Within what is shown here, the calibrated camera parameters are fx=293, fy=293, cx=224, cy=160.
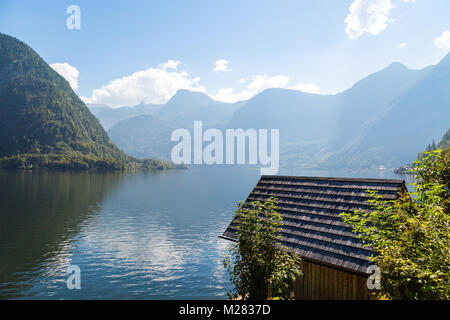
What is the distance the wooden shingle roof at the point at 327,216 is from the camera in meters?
10.3

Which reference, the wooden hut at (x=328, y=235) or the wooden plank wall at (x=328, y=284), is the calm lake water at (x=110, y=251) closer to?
the wooden plank wall at (x=328, y=284)

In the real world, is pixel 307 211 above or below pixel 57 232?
above

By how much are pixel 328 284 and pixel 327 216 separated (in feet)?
8.40

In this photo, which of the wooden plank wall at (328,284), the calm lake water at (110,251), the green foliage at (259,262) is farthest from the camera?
the calm lake water at (110,251)

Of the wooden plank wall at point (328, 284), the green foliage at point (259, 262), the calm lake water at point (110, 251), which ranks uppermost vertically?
the green foliage at point (259, 262)

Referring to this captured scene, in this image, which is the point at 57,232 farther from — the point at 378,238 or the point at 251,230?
the point at 378,238

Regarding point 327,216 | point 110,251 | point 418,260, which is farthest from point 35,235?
point 418,260

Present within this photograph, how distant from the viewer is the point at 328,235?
11.2 metres

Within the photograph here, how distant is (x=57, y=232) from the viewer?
36594mm

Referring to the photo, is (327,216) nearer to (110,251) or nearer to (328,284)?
(328,284)

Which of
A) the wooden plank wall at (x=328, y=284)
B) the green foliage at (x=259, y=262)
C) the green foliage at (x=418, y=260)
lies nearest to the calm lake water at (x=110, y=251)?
the wooden plank wall at (x=328, y=284)

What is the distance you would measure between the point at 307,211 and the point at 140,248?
23857 mm
